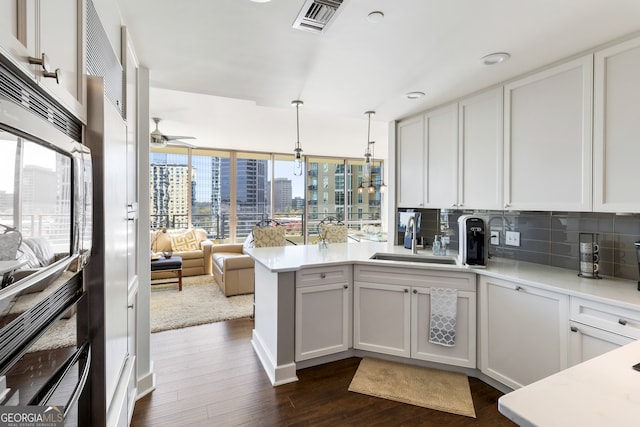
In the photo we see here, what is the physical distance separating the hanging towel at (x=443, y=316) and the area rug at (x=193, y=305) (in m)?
2.33

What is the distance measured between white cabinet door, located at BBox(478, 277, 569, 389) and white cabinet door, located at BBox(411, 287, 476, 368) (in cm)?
8

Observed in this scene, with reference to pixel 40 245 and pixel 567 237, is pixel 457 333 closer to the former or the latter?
pixel 567 237

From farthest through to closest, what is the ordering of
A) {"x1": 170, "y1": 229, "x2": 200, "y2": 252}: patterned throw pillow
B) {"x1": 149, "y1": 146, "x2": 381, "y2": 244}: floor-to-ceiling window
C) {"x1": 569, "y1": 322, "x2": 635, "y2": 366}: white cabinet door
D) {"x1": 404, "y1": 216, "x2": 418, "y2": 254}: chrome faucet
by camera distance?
1. {"x1": 149, "y1": 146, "x2": 381, "y2": 244}: floor-to-ceiling window
2. {"x1": 170, "y1": 229, "x2": 200, "y2": 252}: patterned throw pillow
3. {"x1": 404, "y1": 216, "x2": 418, "y2": 254}: chrome faucet
4. {"x1": 569, "y1": 322, "x2": 635, "y2": 366}: white cabinet door

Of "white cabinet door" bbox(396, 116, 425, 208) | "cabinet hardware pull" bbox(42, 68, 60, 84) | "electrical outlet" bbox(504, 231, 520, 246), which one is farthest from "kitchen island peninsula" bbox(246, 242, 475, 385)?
"cabinet hardware pull" bbox(42, 68, 60, 84)

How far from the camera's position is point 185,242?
596cm

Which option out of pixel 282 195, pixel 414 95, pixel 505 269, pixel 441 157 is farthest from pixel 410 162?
pixel 282 195

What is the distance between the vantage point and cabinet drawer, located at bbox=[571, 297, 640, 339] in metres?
1.53

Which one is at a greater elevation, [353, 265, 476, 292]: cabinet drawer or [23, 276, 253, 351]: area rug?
[353, 265, 476, 292]: cabinet drawer

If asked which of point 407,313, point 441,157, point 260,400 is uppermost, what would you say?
point 441,157

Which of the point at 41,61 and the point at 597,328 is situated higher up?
the point at 41,61

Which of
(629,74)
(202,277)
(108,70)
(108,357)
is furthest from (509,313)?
(202,277)

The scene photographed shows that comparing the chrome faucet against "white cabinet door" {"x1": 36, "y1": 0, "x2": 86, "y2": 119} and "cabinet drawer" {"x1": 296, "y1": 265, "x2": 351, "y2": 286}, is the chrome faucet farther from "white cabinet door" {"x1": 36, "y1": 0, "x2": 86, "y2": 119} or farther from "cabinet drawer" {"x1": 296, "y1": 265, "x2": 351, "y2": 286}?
"white cabinet door" {"x1": 36, "y1": 0, "x2": 86, "y2": 119}

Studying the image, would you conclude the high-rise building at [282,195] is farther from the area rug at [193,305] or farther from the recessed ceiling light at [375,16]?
the recessed ceiling light at [375,16]

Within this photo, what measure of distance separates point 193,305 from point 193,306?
5 cm
